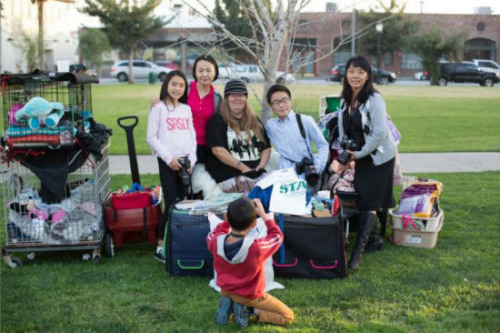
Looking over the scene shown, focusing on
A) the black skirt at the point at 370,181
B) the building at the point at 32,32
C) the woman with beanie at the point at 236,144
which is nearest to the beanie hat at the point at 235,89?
the woman with beanie at the point at 236,144

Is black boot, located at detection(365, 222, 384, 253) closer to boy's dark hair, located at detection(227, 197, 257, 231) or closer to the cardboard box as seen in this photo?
the cardboard box

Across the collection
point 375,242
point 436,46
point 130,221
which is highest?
point 436,46

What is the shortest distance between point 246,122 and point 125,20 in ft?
127

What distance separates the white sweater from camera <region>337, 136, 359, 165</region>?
1.29 metres

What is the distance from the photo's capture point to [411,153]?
34.0 feet

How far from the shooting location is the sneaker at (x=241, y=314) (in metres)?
3.81

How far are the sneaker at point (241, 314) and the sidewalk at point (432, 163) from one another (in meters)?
5.35

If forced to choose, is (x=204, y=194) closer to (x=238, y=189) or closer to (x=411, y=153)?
(x=238, y=189)

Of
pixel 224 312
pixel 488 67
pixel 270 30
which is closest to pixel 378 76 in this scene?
pixel 488 67

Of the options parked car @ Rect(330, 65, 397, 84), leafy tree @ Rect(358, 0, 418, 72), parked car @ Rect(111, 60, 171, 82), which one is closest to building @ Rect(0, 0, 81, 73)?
parked car @ Rect(111, 60, 171, 82)

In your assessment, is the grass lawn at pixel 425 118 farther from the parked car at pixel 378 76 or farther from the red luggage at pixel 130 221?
the parked car at pixel 378 76

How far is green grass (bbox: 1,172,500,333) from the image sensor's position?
3865 millimetres

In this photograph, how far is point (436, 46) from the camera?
3856 cm

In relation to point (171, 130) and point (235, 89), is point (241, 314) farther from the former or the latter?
point (235, 89)
